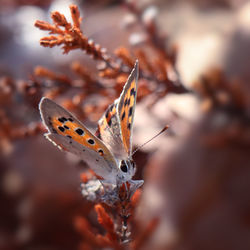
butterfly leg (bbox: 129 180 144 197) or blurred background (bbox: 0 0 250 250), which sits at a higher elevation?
blurred background (bbox: 0 0 250 250)

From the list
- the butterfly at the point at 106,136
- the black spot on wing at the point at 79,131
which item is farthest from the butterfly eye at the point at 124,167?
the black spot on wing at the point at 79,131

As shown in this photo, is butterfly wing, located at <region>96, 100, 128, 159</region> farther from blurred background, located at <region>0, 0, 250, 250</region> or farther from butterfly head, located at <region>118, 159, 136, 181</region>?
blurred background, located at <region>0, 0, 250, 250</region>

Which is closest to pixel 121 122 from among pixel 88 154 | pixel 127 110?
pixel 127 110

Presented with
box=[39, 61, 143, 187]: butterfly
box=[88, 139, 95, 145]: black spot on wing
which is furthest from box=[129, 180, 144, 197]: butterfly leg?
box=[88, 139, 95, 145]: black spot on wing

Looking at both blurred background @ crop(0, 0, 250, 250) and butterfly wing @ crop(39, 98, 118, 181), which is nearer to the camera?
butterfly wing @ crop(39, 98, 118, 181)

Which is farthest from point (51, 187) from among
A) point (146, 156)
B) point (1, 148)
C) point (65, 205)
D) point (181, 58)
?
point (181, 58)

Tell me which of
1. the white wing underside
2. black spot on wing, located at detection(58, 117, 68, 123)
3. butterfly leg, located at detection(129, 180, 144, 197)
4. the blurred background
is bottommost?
butterfly leg, located at detection(129, 180, 144, 197)
